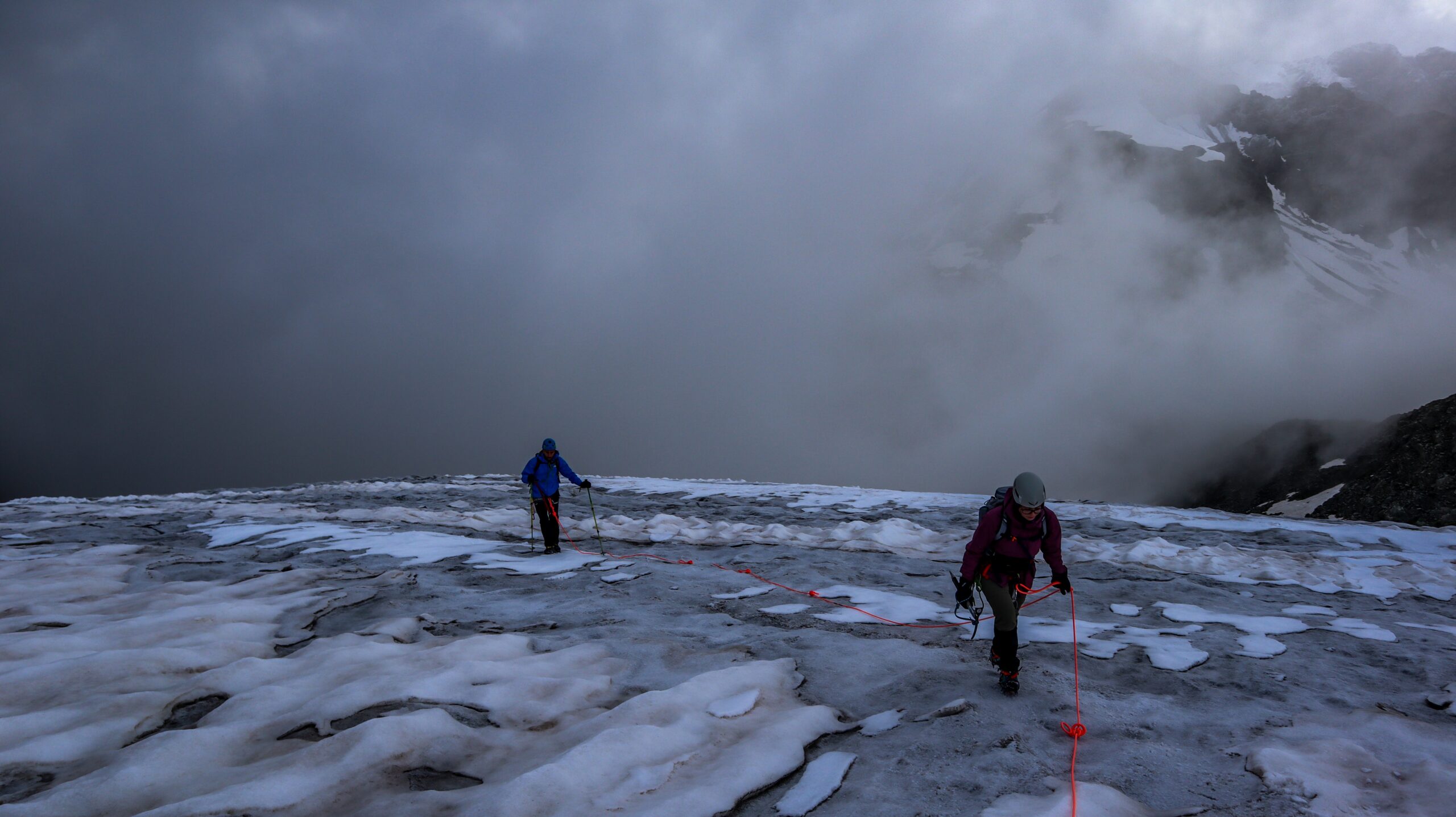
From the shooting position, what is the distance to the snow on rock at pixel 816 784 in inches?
164

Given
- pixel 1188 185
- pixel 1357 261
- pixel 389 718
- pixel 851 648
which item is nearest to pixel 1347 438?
pixel 851 648

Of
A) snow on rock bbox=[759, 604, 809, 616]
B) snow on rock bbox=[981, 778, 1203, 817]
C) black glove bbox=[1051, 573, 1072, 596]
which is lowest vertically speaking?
snow on rock bbox=[981, 778, 1203, 817]

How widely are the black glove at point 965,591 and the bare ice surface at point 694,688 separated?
72 cm

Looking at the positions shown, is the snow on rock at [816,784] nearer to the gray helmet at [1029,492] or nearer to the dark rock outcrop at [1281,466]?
the gray helmet at [1029,492]

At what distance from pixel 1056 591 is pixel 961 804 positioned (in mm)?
7174

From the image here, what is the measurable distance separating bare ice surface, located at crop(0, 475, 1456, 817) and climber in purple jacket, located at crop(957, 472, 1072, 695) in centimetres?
51

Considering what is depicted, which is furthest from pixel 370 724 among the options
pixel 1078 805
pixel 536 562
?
pixel 536 562

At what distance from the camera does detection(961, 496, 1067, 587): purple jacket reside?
19.5 ft

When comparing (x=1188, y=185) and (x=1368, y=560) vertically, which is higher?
(x=1188, y=185)

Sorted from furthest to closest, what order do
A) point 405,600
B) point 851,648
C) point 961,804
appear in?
point 405,600
point 851,648
point 961,804

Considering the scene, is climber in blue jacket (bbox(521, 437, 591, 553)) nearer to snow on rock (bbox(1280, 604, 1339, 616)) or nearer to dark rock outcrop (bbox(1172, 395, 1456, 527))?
snow on rock (bbox(1280, 604, 1339, 616))

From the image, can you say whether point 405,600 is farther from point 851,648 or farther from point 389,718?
point 851,648

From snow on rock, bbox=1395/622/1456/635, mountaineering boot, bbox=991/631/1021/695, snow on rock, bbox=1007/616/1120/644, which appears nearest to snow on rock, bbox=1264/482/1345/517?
snow on rock, bbox=1395/622/1456/635

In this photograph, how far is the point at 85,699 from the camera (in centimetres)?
559
